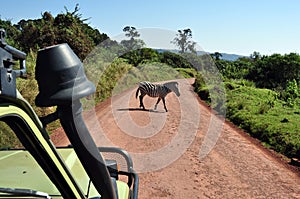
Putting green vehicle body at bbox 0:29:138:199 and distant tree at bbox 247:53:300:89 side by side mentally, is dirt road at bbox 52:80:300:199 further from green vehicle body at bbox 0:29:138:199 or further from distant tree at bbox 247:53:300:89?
distant tree at bbox 247:53:300:89

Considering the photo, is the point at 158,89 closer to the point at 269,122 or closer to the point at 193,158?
the point at 269,122

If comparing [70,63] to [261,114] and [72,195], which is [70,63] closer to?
[72,195]

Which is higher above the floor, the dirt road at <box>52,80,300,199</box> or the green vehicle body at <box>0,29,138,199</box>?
the green vehicle body at <box>0,29,138,199</box>

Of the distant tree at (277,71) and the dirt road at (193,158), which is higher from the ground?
the distant tree at (277,71)

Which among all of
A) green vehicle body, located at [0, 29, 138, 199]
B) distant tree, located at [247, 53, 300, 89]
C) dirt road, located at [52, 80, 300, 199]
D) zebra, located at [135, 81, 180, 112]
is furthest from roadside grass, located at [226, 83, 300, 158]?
distant tree, located at [247, 53, 300, 89]

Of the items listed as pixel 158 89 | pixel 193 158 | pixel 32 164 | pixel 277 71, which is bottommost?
pixel 193 158

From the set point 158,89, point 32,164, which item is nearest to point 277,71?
point 158,89

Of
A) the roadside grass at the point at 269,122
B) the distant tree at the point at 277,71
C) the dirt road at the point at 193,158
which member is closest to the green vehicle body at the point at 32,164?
the dirt road at the point at 193,158

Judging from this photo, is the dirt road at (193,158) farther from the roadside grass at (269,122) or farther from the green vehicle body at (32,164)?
the green vehicle body at (32,164)

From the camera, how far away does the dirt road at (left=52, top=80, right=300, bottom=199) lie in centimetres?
527

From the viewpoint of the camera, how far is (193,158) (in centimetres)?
671

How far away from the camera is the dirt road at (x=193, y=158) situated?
5266mm

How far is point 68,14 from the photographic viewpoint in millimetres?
19844

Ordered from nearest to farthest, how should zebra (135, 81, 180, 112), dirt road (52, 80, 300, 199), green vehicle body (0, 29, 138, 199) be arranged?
green vehicle body (0, 29, 138, 199) < dirt road (52, 80, 300, 199) < zebra (135, 81, 180, 112)
